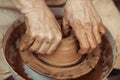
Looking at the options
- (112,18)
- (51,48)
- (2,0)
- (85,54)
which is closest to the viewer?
(51,48)

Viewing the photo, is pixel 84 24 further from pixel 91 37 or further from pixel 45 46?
pixel 45 46

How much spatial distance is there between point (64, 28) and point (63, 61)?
147 millimetres

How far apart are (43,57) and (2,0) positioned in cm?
42

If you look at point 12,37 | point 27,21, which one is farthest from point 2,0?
point 27,21

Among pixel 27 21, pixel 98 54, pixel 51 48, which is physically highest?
pixel 27 21

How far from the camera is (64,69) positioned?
4.24ft

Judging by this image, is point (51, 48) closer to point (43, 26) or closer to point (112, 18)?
point (43, 26)

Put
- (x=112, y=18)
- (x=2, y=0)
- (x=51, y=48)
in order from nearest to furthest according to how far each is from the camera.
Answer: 1. (x=51, y=48)
2. (x=2, y=0)
3. (x=112, y=18)

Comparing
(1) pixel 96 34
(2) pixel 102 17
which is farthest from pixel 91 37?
(2) pixel 102 17

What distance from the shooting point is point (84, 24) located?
4.32 feet

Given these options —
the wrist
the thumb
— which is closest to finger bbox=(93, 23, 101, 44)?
the thumb

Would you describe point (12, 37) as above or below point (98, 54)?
above

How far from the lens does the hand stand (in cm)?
123

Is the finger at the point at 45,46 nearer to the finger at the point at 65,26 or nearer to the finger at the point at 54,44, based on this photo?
the finger at the point at 54,44
